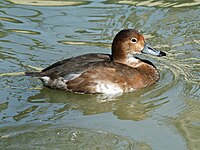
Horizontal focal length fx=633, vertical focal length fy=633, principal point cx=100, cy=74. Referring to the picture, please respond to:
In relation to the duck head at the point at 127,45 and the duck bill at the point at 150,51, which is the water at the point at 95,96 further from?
the duck head at the point at 127,45

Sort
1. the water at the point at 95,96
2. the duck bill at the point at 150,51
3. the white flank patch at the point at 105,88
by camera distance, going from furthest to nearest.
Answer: the duck bill at the point at 150,51, the white flank patch at the point at 105,88, the water at the point at 95,96

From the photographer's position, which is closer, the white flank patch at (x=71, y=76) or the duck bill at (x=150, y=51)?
the white flank patch at (x=71, y=76)

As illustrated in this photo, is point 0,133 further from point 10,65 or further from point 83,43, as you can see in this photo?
point 83,43

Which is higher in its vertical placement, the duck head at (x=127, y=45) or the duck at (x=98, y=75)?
the duck head at (x=127, y=45)

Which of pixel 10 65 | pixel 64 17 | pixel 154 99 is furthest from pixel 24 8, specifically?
pixel 154 99

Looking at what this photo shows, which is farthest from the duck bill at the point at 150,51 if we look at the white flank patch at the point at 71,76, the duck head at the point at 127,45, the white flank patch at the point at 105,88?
the white flank patch at the point at 71,76

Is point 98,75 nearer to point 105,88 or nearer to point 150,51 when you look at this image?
point 105,88

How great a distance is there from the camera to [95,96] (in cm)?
730

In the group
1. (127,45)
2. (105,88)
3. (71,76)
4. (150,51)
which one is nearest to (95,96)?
(105,88)

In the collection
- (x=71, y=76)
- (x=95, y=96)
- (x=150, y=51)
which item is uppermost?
(x=150, y=51)

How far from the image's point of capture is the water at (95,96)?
599cm

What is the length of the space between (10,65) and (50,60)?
0.56 meters

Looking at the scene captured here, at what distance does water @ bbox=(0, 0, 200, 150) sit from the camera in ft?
19.6

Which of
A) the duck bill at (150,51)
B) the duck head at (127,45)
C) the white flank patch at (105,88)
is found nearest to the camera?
the white flank patch at (105,88)
